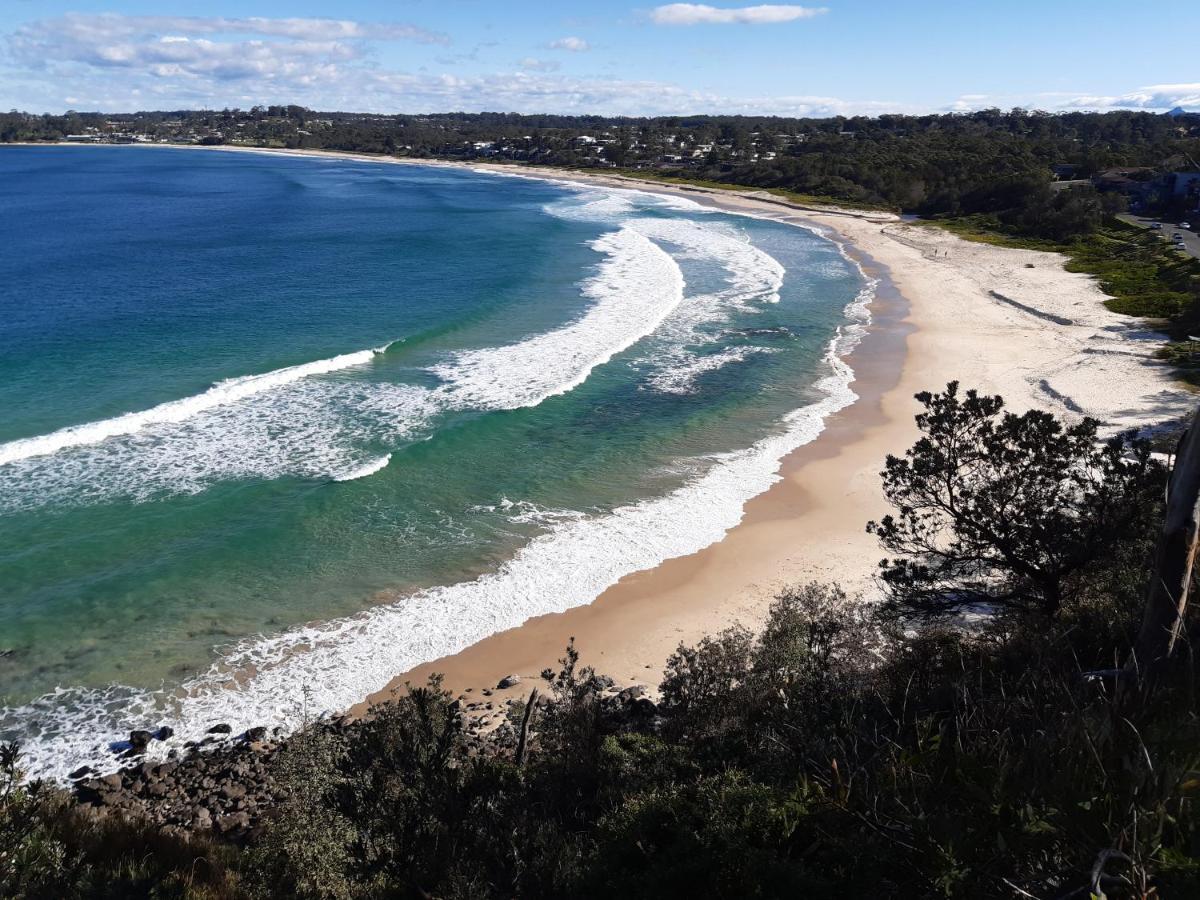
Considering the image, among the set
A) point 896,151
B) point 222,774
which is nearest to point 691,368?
point 222,774

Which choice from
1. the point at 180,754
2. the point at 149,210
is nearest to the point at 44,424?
the point at 180,754

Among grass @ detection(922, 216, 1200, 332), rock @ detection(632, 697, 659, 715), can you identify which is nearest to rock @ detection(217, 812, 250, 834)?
rock @ detection(632, 697, 659, 715)

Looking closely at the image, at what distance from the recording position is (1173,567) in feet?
22.0

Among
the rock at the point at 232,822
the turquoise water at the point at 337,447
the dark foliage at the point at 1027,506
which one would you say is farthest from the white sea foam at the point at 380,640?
the dark foliage at the point at 1027,506

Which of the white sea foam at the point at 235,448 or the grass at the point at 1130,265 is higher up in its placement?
the grass at the point at 1130,265

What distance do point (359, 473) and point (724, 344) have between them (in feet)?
58.5

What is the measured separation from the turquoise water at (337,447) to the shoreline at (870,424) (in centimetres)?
71

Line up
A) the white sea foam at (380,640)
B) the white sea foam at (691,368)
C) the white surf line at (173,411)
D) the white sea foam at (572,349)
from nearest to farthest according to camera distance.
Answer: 1. the white sea foam at (380,640)
2. the white surf line at (173,411)
3. the white sea foam at (572,349)
4. the white sea foam at (691,368)

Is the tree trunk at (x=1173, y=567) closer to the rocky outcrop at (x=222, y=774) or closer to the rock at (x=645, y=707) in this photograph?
the rocky outcrop at (x=222, y=774)

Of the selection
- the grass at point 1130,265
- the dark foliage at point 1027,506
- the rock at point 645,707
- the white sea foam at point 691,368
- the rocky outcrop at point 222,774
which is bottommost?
the rocky outcrop at point 222,774

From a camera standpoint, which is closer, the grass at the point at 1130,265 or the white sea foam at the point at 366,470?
the white sea foam at the point at 366,470

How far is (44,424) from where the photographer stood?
23062 mm

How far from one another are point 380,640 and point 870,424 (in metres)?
16.7

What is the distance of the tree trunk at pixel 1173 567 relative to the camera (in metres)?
6.64
